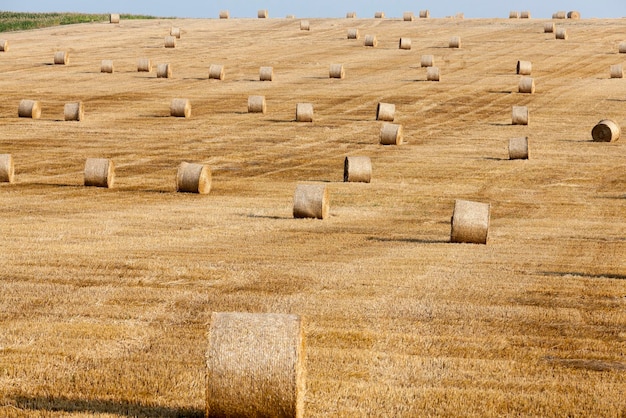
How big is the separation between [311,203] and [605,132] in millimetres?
18775

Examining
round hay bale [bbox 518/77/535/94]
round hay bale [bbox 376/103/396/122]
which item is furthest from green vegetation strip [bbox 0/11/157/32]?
round hay bale [bbox 376/103/396/122]

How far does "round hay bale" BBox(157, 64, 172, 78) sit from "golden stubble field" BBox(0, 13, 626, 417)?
2120 mm

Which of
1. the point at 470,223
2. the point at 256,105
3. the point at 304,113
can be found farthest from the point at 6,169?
the point at 256,105

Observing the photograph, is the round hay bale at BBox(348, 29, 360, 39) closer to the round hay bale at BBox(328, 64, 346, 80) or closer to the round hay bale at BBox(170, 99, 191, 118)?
the round hay bale at BBox(328, 64, 346, 80)

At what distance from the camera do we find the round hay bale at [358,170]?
106 feet

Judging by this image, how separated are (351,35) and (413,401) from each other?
6757cm

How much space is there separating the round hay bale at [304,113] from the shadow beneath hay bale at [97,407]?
1394 inches

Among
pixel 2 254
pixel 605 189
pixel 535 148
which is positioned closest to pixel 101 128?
pixel 535 148

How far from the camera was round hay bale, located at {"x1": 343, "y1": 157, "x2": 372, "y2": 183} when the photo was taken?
32.2 metres

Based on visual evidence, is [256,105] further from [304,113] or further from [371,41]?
[371,41]

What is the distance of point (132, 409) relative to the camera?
438 inches

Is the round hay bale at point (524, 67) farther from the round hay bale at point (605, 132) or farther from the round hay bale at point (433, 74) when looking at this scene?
the round hay bale at point (605, 132)

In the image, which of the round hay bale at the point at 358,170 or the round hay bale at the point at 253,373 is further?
the round hay bale at the point at 358,170

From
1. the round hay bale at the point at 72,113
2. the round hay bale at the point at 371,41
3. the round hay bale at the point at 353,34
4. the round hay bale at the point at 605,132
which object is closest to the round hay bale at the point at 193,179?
the round hay bale at the point at 605,132
